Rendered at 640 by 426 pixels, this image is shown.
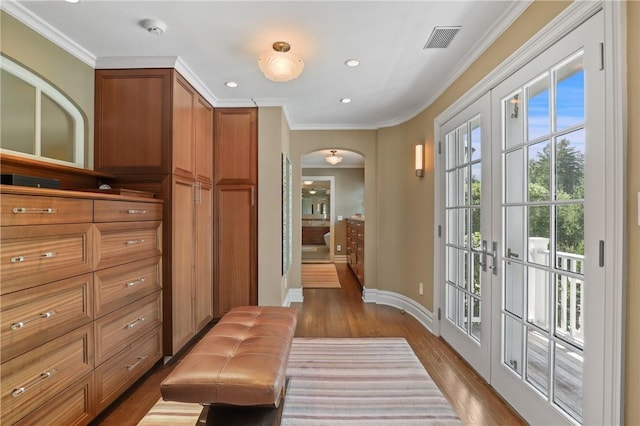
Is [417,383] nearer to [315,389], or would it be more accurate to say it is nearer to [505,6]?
[315,389]

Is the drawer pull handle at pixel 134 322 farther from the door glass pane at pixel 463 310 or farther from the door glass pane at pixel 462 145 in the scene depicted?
the door glass pane at pixel 462 145

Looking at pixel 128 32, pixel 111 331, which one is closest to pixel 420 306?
pixel 111 331

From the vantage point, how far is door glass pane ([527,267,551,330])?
1644 mm

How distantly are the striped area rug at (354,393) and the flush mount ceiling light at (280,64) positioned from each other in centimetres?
219

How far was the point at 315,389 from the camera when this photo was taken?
6.74 ft

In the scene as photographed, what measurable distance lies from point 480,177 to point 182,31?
7.85 ft

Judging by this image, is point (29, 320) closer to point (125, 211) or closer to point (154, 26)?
point (125, 211)

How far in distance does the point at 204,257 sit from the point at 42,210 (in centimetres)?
176

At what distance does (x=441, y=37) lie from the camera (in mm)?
2096

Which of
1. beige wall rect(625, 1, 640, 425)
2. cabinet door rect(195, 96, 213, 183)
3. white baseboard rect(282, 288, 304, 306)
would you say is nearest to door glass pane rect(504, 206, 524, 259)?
beige wall rect(625, 1, 640, 425)

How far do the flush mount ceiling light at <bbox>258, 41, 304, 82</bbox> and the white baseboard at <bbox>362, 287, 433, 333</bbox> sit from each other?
2.69 metres

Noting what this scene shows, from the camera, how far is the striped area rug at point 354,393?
69.7 inches

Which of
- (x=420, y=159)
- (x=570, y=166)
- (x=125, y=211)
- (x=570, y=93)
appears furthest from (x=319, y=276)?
(x=570, y=93)

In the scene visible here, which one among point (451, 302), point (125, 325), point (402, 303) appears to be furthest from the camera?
point (402, 303)
